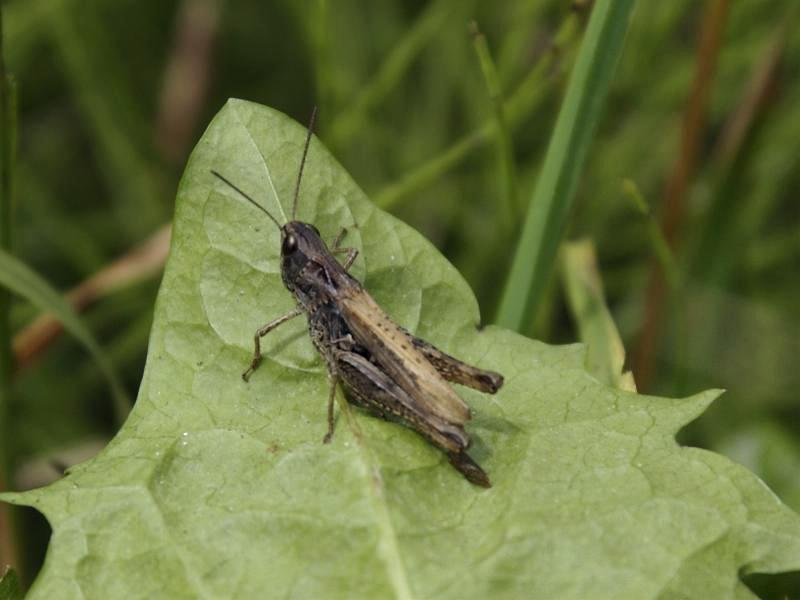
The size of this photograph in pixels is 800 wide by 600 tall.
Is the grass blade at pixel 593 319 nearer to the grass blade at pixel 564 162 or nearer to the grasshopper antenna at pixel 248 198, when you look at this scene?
the grass blade at pixel 564 162

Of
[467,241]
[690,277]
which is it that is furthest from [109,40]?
[690,277]

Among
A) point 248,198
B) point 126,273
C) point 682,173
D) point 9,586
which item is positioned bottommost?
point 9,586

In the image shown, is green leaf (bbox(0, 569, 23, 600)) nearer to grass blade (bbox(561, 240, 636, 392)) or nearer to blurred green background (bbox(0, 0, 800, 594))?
blurred green background (bbox(0, 0, 800, 594))

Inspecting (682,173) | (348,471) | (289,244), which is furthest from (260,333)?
(682,173)

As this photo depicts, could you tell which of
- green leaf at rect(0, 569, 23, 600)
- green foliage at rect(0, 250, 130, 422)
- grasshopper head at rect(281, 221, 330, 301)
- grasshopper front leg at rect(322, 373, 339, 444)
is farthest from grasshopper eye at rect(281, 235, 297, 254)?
green leaf at rect(0, 569, 23, 600)

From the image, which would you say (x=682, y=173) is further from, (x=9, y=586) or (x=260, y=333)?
(x=9, y=586)

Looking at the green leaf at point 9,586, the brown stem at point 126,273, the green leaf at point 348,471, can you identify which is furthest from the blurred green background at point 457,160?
the green leaf at point 9,586
